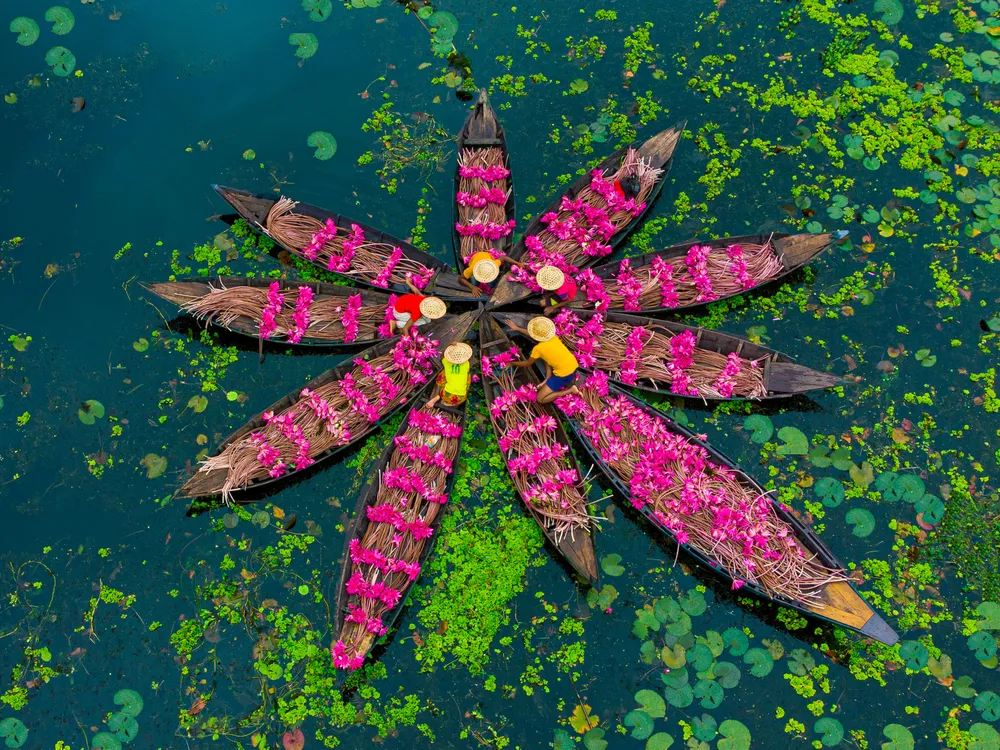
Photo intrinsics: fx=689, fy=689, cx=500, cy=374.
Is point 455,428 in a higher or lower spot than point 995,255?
lower

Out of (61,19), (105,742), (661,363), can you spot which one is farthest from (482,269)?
(61,19)

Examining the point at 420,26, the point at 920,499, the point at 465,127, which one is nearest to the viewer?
the point at 920,499

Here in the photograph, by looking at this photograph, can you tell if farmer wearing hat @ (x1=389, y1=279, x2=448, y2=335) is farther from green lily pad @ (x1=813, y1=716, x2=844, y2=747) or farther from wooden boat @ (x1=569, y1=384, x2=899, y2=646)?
green lily pad @ (x1=813, y1=716, x2=844, y2=747)

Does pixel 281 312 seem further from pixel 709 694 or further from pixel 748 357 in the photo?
pixel 709 694

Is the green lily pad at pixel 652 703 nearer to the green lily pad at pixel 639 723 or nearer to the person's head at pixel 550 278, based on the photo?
the green lily pad at pixel 639 723

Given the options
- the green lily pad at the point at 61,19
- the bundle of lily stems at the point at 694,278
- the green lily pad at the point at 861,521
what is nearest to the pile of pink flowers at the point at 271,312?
the bundle of lily stems at the point at 694,278

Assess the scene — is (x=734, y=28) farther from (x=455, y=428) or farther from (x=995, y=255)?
(x=455, y=428)

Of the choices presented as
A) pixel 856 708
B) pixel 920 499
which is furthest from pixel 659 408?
pixel 856 708

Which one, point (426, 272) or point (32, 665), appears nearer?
point (32, 665)

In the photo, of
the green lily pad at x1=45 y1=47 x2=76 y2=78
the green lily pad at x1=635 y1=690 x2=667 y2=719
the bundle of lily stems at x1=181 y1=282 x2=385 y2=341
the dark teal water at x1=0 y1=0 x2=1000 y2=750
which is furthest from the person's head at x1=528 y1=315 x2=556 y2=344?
the green lily pad at x1=45 y1=47 x2=76 y2=78
